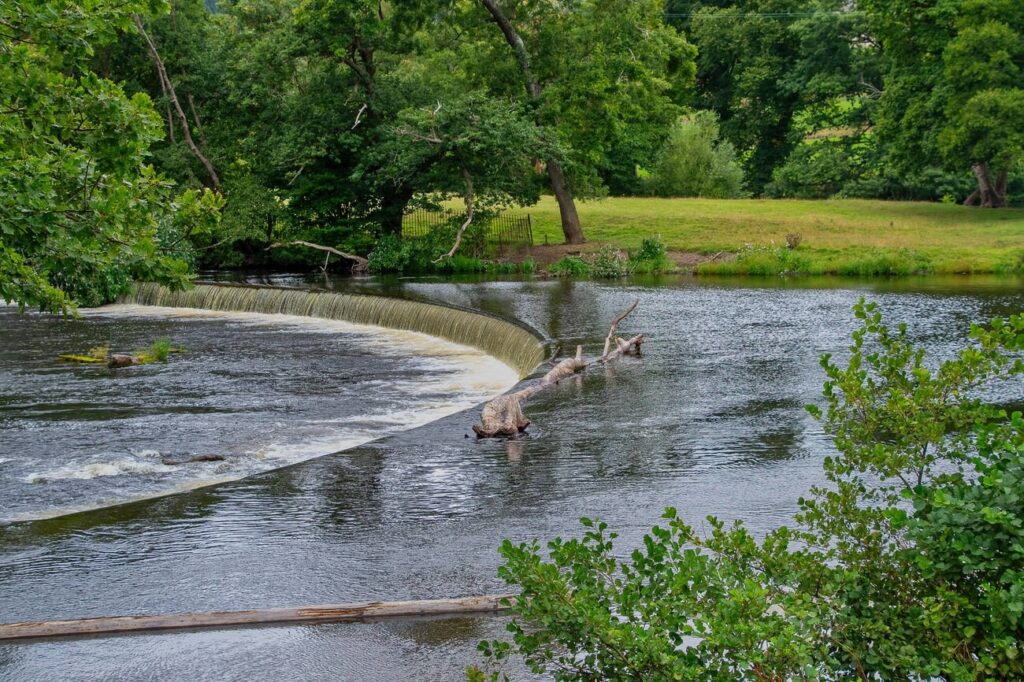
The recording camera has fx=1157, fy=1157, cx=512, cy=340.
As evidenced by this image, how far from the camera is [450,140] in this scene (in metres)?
32.6

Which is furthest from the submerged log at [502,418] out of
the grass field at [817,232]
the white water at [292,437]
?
the grass field at [817,232]

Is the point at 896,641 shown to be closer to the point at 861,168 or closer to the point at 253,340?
the point at 253,340

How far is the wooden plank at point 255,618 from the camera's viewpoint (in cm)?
768

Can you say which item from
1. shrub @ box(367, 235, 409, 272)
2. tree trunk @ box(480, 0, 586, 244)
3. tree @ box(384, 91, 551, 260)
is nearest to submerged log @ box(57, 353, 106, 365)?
tree @ box(384, 91, 551, 260)

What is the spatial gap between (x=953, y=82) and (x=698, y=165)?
50.0 ft

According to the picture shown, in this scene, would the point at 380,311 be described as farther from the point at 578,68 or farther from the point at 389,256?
the point at 578,68

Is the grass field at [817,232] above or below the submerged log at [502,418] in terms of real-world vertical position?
above

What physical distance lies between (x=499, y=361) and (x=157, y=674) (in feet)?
44.5

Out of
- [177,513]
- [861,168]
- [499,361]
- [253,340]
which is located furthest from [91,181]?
[861,168]

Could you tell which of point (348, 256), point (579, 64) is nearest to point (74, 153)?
point (579, 64)

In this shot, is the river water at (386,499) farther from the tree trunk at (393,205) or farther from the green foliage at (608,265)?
the tree trunk at (393,205)

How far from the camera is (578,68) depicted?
32812 millimetres

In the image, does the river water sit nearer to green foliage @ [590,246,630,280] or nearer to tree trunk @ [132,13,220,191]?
green foliage @ [590,246,630,280]

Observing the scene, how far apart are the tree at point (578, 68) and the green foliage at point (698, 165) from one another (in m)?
13.5
